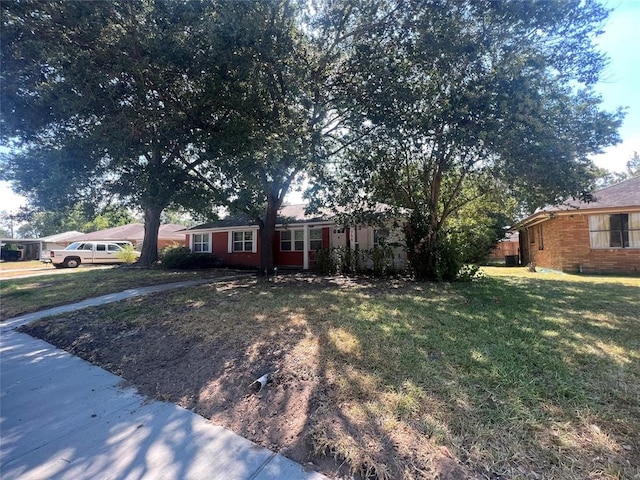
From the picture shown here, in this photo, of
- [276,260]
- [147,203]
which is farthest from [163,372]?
[276,260]

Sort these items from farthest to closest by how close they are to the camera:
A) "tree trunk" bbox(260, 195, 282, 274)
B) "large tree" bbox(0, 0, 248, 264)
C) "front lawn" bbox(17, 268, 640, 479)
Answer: "tree trunk" bbox(260, 195, 282, 274)
"large tree" bbox(0, 0, 248, 264)
"front lawn" bbox(17, 268, 640, 479)

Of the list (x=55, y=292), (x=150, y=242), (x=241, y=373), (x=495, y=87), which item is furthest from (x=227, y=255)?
(x=241, y=373)

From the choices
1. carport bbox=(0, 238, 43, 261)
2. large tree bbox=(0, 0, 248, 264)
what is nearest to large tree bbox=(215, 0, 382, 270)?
large tree bbox=(0, 0, 248, 264)

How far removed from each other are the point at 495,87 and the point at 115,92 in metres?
9.12

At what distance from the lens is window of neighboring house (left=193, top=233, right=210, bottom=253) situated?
2147cm

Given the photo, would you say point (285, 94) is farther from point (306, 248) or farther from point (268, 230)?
point (306, 248)

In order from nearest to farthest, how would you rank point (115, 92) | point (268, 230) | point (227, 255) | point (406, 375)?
point (406, 375), point (115, 92), point (268, 230), point (227, 255)

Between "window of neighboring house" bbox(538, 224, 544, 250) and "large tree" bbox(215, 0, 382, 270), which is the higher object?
"large tree" bbox(215, 0, 382, 270)

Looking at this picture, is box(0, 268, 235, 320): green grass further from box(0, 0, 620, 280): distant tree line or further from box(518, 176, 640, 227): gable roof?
box(518, 176, 640, 227): gable roof

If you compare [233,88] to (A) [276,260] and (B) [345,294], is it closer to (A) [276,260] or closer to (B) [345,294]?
(B) [345,294]

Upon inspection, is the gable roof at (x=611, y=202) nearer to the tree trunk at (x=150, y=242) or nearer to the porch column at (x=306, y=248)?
the porch column at (x=306, y=248)

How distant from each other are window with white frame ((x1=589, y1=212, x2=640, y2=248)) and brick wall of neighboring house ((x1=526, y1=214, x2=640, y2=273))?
7.1 inches

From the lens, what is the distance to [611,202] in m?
13.2

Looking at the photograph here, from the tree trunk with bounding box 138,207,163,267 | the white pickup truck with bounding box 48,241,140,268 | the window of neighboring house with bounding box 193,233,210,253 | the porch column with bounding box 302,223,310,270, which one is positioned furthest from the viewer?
the white pickup truck with bounding box 48,241,140,268
